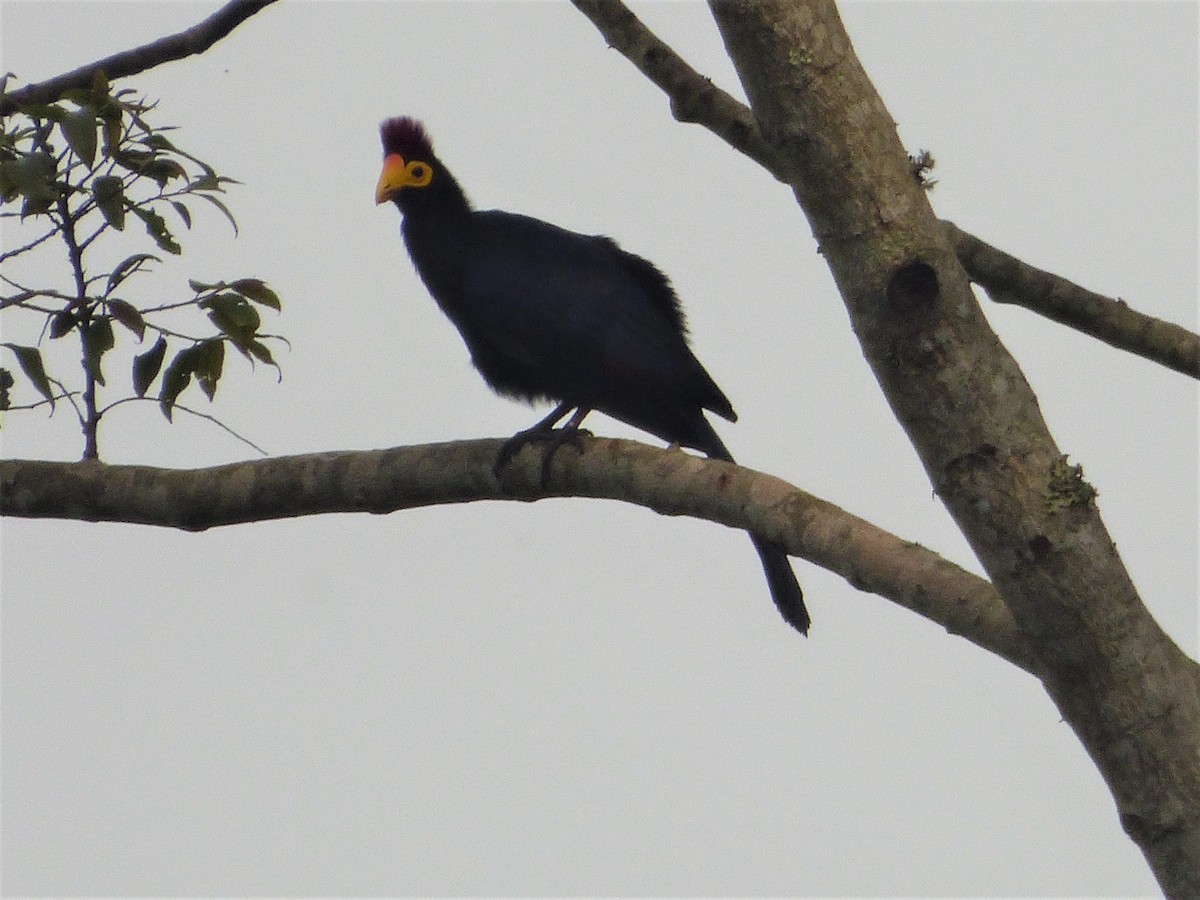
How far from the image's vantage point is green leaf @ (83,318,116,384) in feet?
11.3

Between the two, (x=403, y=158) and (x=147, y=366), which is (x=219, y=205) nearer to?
(x=147, y=366)

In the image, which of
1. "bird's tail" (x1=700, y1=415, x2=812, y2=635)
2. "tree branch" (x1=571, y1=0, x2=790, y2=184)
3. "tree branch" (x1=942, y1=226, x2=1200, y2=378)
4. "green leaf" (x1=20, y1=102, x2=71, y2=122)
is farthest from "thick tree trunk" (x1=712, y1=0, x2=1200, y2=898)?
"bird's tail" (x1=700, y1=415, x2=812, y2=635)

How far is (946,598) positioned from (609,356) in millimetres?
Answer: 2223

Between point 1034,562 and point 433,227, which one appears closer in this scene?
point 1034,562

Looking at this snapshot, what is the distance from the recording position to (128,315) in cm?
340

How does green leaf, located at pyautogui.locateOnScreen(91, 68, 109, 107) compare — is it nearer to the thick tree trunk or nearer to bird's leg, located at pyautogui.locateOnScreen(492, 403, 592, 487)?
bird's leg, located at pyautogui.locateOnScreen(492, 403, 592, 487)

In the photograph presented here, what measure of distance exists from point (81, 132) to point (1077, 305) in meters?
2.67

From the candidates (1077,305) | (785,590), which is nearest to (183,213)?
(785,590)

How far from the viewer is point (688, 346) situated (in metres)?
4.98

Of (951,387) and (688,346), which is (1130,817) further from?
(688,346)

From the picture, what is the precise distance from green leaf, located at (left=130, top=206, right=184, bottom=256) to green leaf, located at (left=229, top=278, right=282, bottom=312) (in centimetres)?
17

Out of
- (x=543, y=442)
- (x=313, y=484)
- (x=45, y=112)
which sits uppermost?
(x=45, y=112)

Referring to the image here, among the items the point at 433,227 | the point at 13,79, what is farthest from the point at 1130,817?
the point at 433,227

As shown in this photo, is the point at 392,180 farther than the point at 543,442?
Yes
